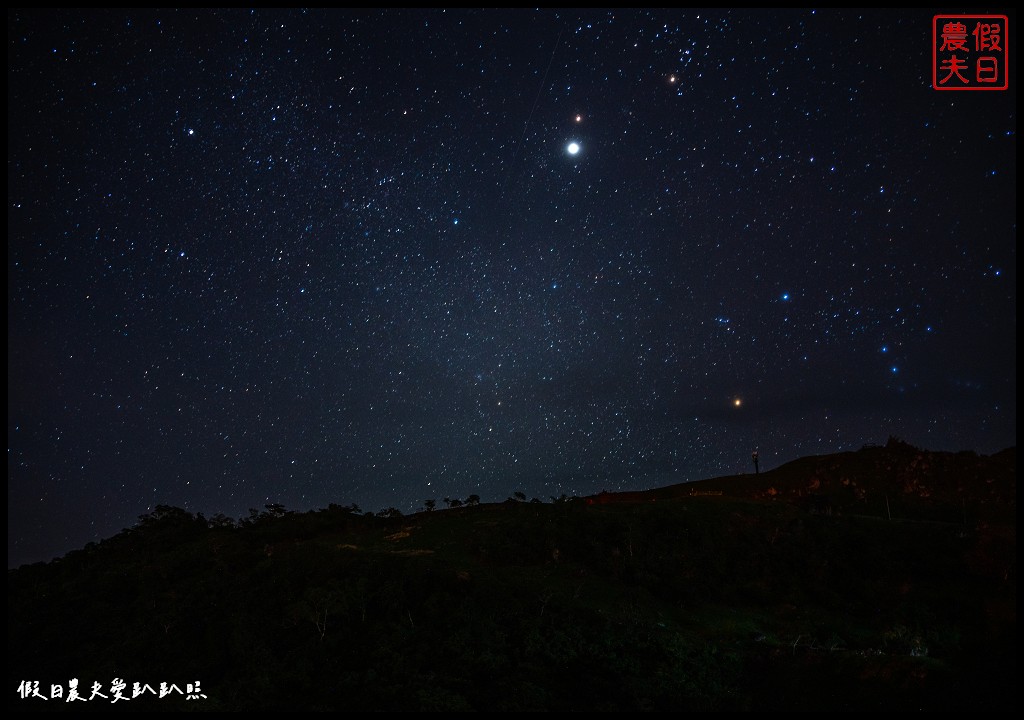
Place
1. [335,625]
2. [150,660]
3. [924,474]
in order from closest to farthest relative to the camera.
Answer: [150,660] < [335,625] < [924,474]

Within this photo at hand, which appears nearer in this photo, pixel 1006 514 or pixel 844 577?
pixel 844 577

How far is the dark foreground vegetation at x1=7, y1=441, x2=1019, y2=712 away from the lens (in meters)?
11.5

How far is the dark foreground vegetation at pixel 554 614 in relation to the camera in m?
11.5

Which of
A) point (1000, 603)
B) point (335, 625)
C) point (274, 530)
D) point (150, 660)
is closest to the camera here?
point (150, 660)

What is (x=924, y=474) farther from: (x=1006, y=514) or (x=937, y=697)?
(x=937, y=697)

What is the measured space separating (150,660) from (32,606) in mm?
7857

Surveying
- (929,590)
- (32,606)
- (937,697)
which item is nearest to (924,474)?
(929,590)

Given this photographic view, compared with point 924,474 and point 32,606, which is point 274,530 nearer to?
point 32,606

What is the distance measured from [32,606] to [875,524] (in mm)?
30345

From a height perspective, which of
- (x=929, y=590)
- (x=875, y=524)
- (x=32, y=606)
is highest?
(x=875, y=524)

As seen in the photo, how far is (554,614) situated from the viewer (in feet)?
46.8

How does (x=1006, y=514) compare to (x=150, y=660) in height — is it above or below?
above

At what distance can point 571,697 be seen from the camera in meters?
11.4

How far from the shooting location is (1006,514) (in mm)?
22703
